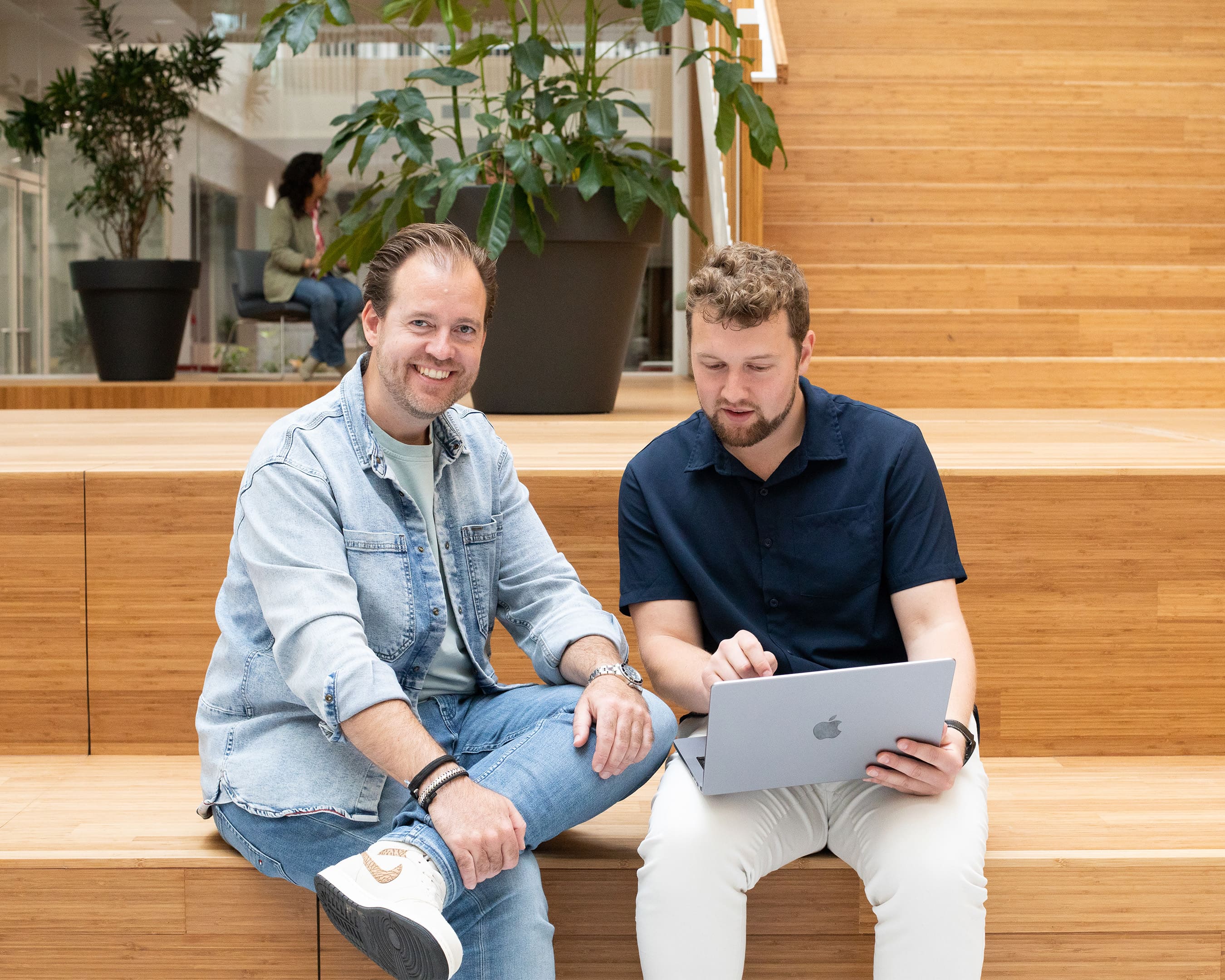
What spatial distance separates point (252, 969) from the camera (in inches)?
63.2

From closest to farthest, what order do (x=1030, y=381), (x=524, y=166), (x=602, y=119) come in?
(x=524, y=166), (x=602, y=119), (x=1030, y=381)

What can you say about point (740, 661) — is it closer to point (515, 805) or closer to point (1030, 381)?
point (515, 805)

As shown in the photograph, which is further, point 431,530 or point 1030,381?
point 1030,381

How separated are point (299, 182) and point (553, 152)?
10.1 ft

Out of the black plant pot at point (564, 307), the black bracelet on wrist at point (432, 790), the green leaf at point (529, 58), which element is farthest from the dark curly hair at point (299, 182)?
the black bracelet on wrist at point (432, 790)

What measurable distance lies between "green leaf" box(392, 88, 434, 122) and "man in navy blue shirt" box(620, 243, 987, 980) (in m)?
1.65

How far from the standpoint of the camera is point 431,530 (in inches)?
62.8

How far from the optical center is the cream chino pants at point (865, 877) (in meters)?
1.37

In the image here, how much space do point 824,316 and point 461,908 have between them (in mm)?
2885

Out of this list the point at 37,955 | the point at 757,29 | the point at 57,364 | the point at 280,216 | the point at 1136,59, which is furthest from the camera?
the point at 57,364

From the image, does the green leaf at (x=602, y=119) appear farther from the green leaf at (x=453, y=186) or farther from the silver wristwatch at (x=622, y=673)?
the silver wristwatch at (x=622, y=673)

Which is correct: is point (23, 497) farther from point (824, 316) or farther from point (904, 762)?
point (824, 316)

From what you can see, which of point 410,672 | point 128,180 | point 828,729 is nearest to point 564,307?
point 410,672

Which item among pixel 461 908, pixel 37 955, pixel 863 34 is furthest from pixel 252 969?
pixel 863 34
